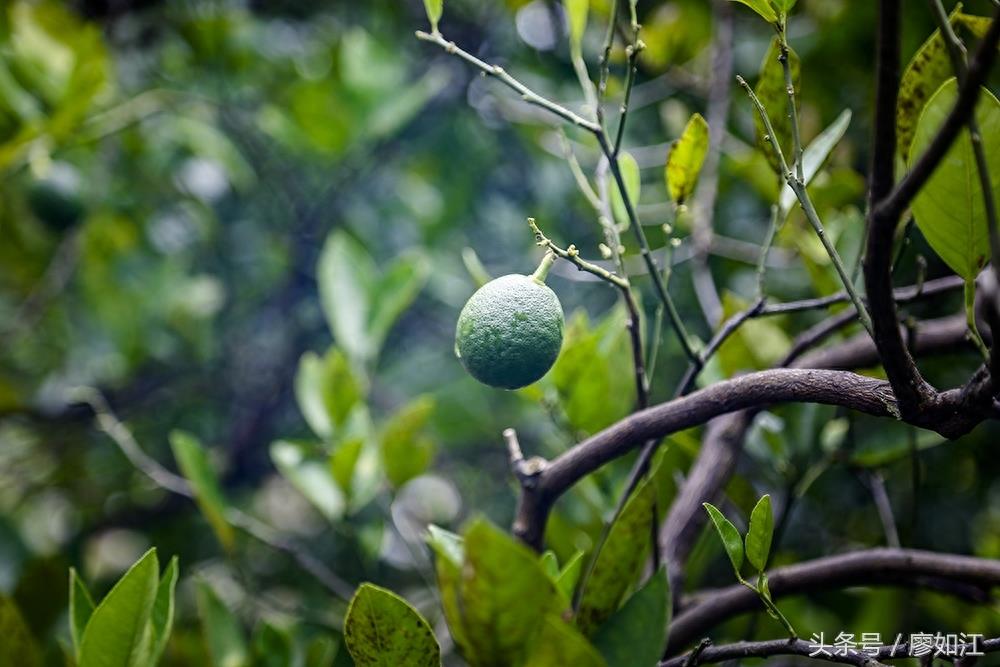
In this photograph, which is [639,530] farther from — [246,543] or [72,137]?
[246,543]

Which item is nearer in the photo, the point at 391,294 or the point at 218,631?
the point at 218,631

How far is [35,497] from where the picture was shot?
72.3 inches

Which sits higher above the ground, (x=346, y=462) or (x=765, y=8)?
(x=765, y=8)

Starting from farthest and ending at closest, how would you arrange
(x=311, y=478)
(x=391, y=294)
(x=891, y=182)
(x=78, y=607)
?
(x=391, y=294)
(x=311, y=478)
(x=78, y=607)
(x=891, y=182)

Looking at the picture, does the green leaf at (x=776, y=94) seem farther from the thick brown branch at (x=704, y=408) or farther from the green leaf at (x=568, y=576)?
the green leaf at (x=568, y=576)

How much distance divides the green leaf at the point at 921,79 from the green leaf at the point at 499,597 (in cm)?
45

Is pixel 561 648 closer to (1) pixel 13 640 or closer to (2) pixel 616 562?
(2) pixel 616 562

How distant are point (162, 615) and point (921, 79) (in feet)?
2.47

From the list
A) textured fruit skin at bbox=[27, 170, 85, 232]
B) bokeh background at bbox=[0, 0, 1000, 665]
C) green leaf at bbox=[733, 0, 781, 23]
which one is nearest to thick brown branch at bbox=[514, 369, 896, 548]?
green leaf at bbox=[733, 0, 781, 23]

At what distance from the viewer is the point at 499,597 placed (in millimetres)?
476

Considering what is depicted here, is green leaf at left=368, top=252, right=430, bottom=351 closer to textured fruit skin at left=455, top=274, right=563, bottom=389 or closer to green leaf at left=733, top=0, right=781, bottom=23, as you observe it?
textured fruit skin at left=455, top=274, right=563, bottom=389

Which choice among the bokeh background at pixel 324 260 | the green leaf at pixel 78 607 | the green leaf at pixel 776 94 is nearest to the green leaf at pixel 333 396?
the bokeh background at pixel 324 260

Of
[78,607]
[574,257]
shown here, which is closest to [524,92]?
[574,257]

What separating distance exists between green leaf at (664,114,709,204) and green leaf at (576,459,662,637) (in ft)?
0.85
